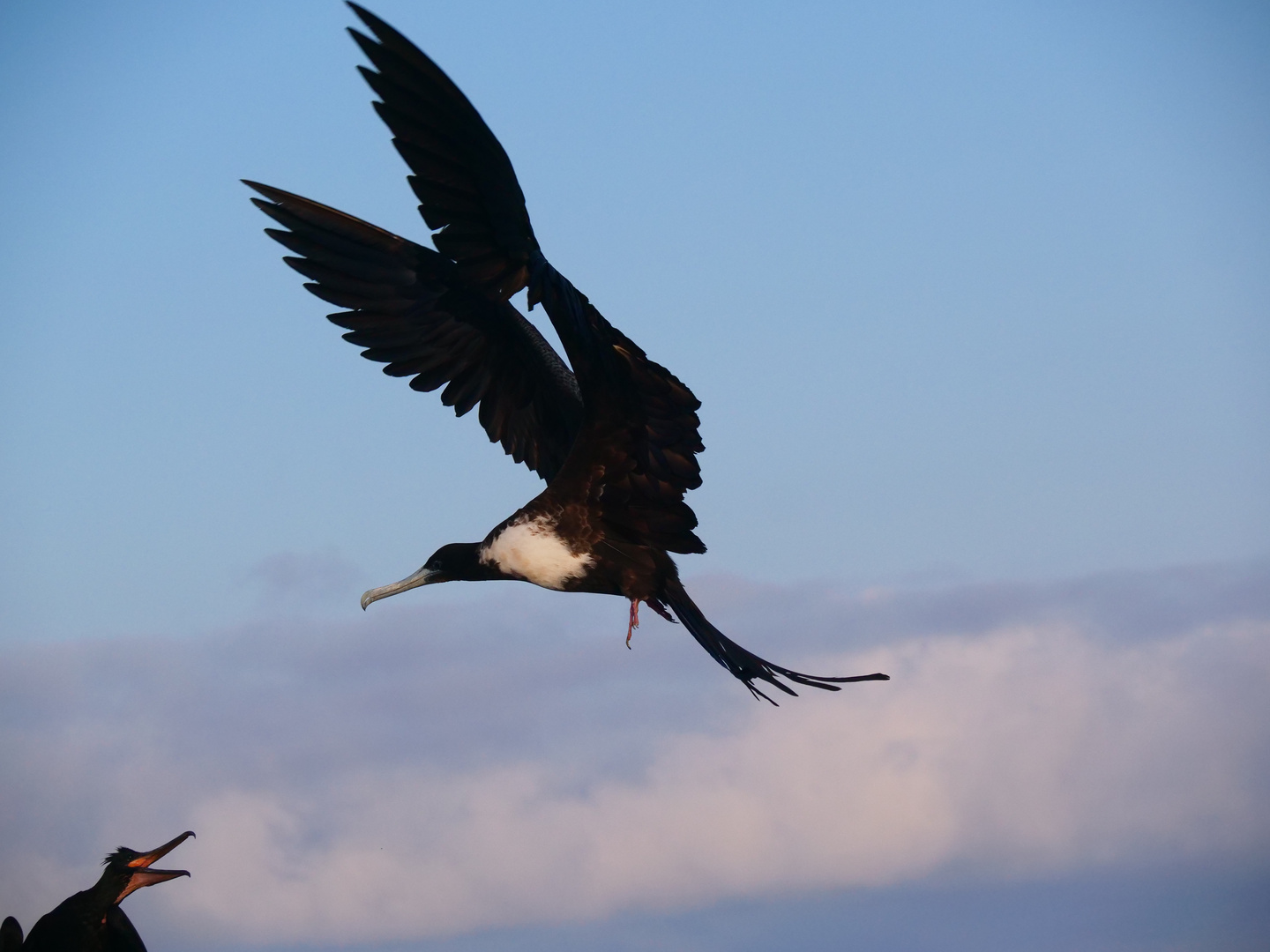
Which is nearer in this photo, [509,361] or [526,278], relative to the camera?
[526,278]

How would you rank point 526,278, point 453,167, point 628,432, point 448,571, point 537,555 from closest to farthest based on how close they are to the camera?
1. point 453,167
2. point 526,278
3. point 628,432
4. point 537,555
5. point 448,571

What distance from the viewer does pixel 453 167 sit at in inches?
204

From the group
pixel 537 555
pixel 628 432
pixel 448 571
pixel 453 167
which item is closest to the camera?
pixel 453 167

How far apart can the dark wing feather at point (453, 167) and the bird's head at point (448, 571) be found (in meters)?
1.64

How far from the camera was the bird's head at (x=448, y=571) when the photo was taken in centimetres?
655

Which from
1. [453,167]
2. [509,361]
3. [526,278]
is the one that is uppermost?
[509,361]

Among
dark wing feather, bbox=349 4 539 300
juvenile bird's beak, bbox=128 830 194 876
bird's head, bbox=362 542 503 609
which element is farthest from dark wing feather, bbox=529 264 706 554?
juvenile bird's beak, bbox=128 830 194 876

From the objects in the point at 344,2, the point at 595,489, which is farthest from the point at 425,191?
the point at 595,489

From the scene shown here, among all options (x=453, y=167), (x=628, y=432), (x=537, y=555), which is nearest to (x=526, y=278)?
(x=453, y=167)

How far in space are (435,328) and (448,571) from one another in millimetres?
1201

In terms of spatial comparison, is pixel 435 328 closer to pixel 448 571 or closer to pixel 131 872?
pixel 448 571

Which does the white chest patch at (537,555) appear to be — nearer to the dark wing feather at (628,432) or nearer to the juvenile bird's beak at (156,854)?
the dark wing feather at (628,432)

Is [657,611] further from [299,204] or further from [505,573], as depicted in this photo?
[299,204]

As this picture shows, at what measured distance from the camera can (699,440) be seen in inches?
227
